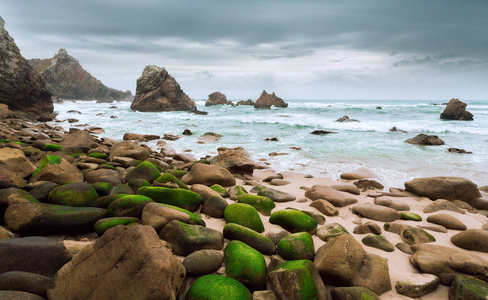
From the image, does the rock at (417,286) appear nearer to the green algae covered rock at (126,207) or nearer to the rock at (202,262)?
the rock at (202,262)

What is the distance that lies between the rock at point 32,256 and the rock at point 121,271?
269mm

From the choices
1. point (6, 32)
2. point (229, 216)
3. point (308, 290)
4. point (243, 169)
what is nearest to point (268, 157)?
point (243, 169)

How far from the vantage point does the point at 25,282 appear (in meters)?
1.95

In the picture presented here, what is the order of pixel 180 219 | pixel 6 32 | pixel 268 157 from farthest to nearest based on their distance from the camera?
pixel 6 32 < pixel 268 157 < pixel 180 219

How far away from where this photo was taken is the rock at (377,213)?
4.22 m

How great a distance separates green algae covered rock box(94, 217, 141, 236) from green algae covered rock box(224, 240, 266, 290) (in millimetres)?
1218

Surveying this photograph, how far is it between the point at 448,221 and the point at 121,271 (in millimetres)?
4558

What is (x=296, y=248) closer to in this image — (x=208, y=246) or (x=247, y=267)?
(x=247, y=267)

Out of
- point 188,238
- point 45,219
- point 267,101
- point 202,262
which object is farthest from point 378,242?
point 267,101

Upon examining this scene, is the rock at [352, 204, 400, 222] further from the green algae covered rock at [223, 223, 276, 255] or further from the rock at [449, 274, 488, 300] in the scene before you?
the green algae covered rock at [223, 223, 276, 255]

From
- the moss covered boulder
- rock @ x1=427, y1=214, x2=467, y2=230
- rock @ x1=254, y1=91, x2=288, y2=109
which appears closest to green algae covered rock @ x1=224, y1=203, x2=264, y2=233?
the moss covered boulder

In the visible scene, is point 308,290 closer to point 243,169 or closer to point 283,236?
point 283,236

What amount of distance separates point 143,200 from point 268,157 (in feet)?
23.4

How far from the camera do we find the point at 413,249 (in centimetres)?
322
